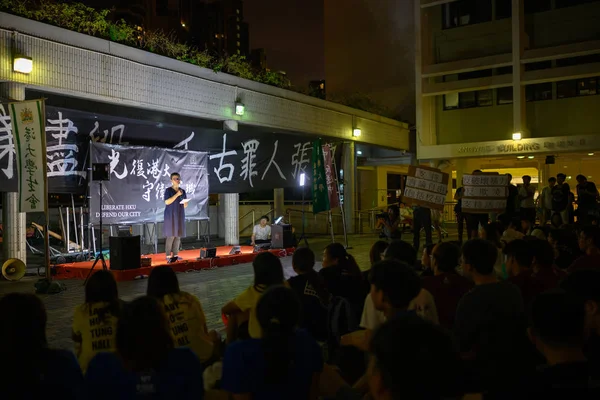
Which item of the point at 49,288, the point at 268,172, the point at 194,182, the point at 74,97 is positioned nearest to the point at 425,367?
the point at 49,288

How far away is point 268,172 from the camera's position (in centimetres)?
1571

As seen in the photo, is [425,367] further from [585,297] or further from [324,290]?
[324,290]

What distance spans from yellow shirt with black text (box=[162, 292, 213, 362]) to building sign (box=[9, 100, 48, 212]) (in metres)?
6.23

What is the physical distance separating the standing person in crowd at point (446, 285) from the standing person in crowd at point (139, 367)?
99.1 inches

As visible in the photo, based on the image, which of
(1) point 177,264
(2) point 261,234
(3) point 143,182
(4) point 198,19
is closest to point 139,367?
(1) point 177,264

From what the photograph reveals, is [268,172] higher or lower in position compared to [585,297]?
higher

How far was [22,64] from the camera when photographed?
10297 mm

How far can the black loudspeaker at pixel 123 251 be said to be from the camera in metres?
10.4

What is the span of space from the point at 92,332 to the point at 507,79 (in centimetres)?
1943

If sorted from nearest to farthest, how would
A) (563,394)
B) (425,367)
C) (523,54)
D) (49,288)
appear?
(425,367) → (563,394) → (49,288) → (523,54)

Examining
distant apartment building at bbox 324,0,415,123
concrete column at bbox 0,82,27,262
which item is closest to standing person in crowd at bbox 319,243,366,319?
concrete column at bbox 0,82,27,262

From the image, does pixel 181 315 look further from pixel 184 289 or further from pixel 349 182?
pixel 349 182

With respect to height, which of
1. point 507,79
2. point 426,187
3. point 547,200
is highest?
point 507,79

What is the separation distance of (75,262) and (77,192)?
65.0 inches
